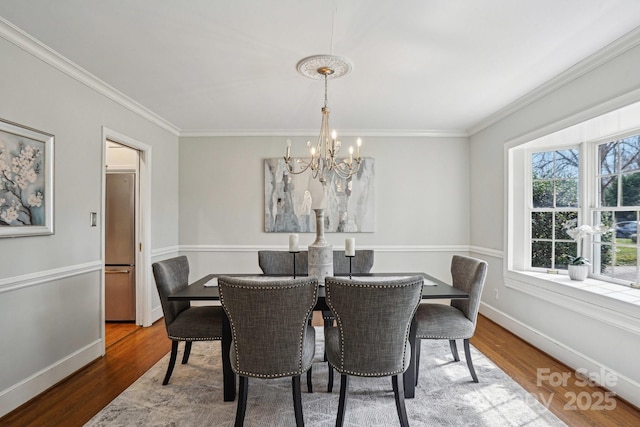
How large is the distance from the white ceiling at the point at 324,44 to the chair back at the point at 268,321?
5.04 feet

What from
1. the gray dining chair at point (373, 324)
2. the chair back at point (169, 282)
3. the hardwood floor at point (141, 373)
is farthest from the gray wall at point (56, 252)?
the gray dining chair at point (373, 324)

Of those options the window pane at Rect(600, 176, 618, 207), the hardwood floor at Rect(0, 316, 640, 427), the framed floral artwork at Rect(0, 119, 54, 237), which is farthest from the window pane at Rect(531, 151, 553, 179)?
the framed floral artwork at Rect(0, 119, 54, 237)

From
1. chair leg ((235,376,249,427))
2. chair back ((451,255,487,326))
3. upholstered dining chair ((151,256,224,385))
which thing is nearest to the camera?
chair leg ((235,376,249,427))

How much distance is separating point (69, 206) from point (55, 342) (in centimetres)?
104

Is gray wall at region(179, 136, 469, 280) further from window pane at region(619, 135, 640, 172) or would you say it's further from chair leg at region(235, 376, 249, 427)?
chair leg at region(235, 376, 249, 427)

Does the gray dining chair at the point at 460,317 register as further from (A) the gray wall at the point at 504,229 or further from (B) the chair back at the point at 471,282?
(A) the gray wall at the point at 504,229

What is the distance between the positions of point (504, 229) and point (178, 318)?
11.1ft

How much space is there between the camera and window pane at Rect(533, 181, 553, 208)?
12.0 ft

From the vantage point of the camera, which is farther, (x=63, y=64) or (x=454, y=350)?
(x=454, y=350)

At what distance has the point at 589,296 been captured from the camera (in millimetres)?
2723

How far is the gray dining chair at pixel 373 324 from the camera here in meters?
1.89

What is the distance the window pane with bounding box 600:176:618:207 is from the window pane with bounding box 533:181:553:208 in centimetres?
51

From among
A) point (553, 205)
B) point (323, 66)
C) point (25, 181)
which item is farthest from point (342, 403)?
point (553, 205)

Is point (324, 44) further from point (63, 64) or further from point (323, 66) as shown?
point (63, 64)
